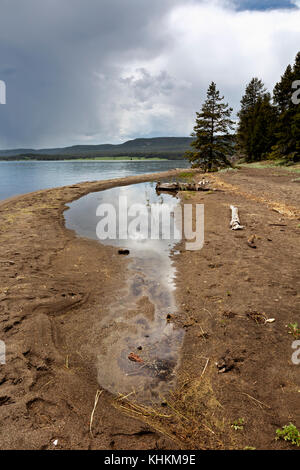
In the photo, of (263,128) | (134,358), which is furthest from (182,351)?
(263,128)

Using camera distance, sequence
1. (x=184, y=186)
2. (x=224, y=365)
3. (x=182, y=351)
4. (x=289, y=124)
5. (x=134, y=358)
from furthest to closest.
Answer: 1. (x=289, y=124)
2. (x=184, y=186)
3. (x=182, y=351)
4. (x=134, y=358)
5. (x=224, y=365)

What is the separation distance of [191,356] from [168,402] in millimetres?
1054

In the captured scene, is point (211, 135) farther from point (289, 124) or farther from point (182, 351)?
point (182, 351)

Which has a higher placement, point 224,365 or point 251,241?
point 251,241

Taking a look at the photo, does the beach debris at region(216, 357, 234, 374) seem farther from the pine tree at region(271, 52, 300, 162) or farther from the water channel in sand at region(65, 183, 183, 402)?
the pine tree at region(271, 52, 300, 162)

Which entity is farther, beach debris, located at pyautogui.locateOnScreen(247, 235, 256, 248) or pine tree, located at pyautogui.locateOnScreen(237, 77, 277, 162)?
pine tree, located at pyautogui.locateOnScreen(237, 77, 277, 162)

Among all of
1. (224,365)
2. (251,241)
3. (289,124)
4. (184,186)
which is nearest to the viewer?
(224,365)

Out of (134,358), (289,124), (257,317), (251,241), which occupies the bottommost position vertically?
(134,358)

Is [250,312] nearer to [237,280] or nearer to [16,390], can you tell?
[237,280]

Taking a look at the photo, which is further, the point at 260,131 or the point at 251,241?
the point at 260,131

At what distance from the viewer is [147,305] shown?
617cm

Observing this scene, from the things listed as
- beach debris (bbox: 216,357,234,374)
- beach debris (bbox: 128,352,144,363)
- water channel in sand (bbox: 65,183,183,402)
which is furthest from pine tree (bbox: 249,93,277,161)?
beach debris (bbox: 128,352,144,363)

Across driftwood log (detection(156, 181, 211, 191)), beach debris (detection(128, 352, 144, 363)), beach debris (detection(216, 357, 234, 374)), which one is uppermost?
driftwood log (detection(156, 181, 211, 191))

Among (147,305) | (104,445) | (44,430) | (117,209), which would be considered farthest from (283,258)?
(117,209)
